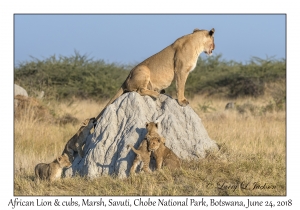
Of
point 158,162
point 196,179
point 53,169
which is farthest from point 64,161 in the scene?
point 196,179

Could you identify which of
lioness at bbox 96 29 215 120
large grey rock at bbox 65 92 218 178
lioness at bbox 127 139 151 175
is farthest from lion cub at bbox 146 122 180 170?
lioness at bbox 96 29 215 120

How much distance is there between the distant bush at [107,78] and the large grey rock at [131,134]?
20108 mm

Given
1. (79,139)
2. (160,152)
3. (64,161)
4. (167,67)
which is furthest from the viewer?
(167,67)

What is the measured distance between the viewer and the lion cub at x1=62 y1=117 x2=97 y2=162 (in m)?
10.1

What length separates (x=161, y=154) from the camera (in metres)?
9.32

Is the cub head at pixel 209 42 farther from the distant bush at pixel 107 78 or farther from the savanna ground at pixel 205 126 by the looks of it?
the distant bush at pixel 107 78

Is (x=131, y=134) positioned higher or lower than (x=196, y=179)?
higher

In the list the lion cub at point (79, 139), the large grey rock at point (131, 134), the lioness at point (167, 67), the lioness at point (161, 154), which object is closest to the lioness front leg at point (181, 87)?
the lioness at point (167, 67)

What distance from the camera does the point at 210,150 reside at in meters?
10.0

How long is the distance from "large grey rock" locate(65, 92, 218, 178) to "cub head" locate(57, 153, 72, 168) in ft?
0.54

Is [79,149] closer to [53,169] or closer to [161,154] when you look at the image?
[53,169]

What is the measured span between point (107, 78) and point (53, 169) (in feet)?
75.2

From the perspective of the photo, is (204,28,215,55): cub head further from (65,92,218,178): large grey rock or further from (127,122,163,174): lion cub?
(127,122,163,174): lion cub

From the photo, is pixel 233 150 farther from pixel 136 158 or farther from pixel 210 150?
pixel 136 158
